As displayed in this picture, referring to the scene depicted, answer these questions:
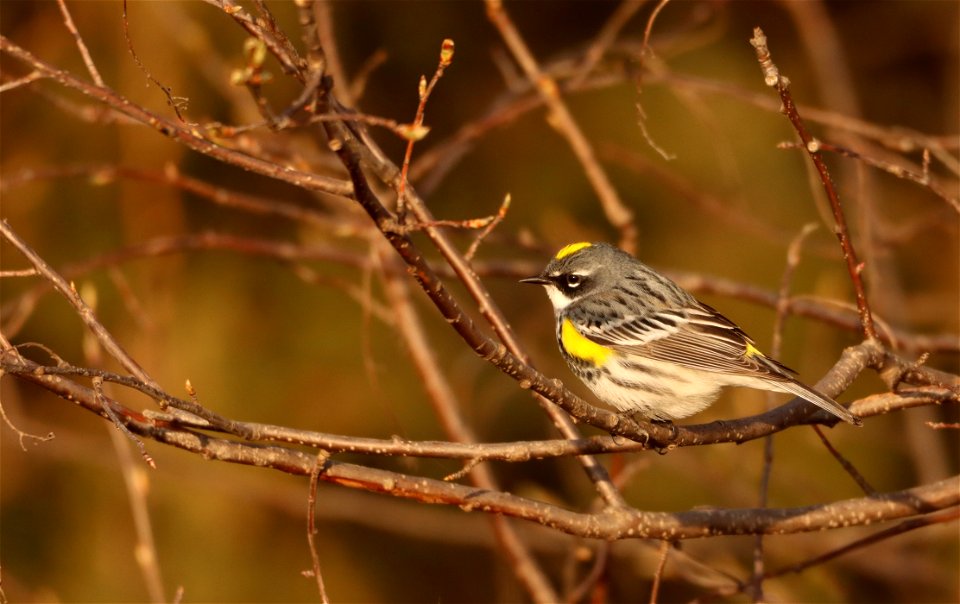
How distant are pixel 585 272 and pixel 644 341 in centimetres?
58

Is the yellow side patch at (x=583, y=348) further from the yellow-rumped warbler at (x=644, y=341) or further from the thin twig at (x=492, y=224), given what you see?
the thin twig at (x=492, y=224)

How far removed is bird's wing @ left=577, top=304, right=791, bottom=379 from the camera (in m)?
4.18

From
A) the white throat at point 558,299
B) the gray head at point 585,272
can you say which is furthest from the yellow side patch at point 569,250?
the white throat at point 558,299

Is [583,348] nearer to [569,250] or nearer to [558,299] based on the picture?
[558,299]

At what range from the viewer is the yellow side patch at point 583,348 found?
4.21 m

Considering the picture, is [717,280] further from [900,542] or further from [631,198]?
[631,198]

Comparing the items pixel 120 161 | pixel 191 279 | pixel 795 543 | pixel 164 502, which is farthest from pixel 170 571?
pixel 795 543

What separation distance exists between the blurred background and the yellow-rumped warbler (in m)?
0.61

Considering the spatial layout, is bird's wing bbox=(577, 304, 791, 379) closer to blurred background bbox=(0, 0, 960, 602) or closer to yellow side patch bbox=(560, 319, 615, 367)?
yellow side patch bbox=(560, 319, 615, 367)

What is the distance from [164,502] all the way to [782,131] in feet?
17.3

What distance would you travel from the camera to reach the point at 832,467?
7.60 m

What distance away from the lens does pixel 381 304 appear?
6926 millimetres

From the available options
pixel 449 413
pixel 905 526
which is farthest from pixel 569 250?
pixel 905 526

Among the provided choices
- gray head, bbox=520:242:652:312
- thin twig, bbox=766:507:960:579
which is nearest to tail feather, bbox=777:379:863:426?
thin twig, bbox=766:507:960:579
